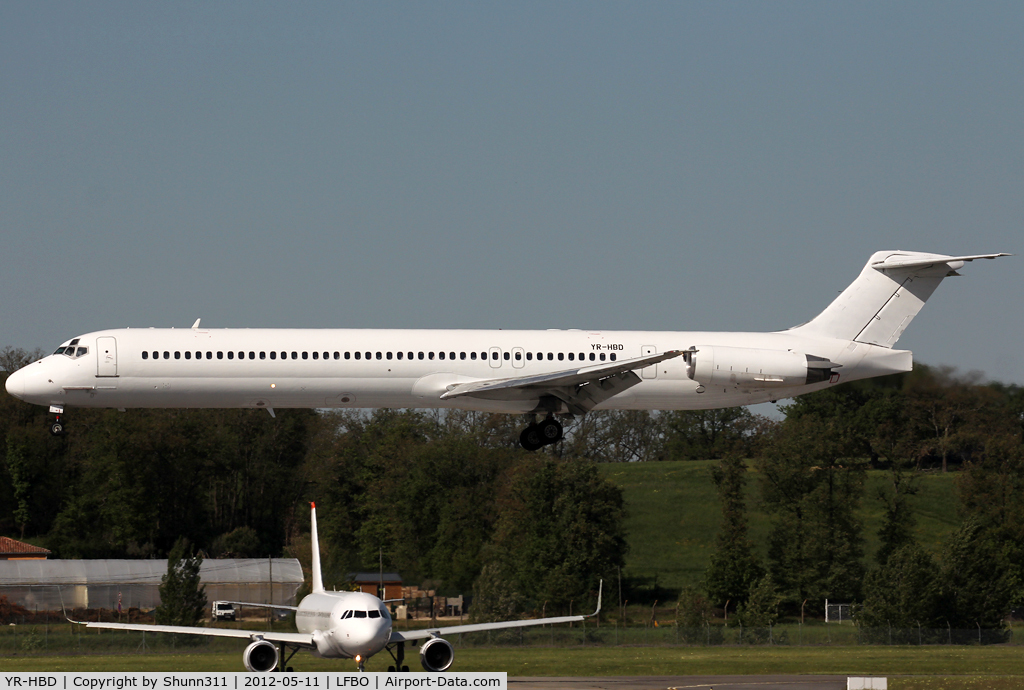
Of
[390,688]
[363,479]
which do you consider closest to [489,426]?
[363,479]

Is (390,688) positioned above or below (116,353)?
below

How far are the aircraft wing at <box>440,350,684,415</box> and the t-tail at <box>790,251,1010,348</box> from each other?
6.64 meters

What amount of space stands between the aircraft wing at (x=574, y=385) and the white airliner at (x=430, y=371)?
4 cm

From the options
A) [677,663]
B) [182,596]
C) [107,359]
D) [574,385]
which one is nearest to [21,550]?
[182,596]

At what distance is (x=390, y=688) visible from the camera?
25.5 metres

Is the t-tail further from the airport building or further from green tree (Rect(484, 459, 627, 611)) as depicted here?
green tree (Rect(484, 459, 627, 611))

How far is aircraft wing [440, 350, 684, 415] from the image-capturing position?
34.5 metres

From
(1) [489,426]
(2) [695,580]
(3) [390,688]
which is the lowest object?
(2) [695,580]

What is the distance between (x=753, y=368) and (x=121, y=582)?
42.7m

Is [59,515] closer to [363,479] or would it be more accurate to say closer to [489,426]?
[363,479]

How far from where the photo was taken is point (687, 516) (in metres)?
100

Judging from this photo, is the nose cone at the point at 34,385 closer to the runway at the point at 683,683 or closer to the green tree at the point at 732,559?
the runway at the point at 683,683

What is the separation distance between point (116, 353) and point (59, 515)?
54.4 m

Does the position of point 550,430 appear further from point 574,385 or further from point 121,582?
point 121,582
